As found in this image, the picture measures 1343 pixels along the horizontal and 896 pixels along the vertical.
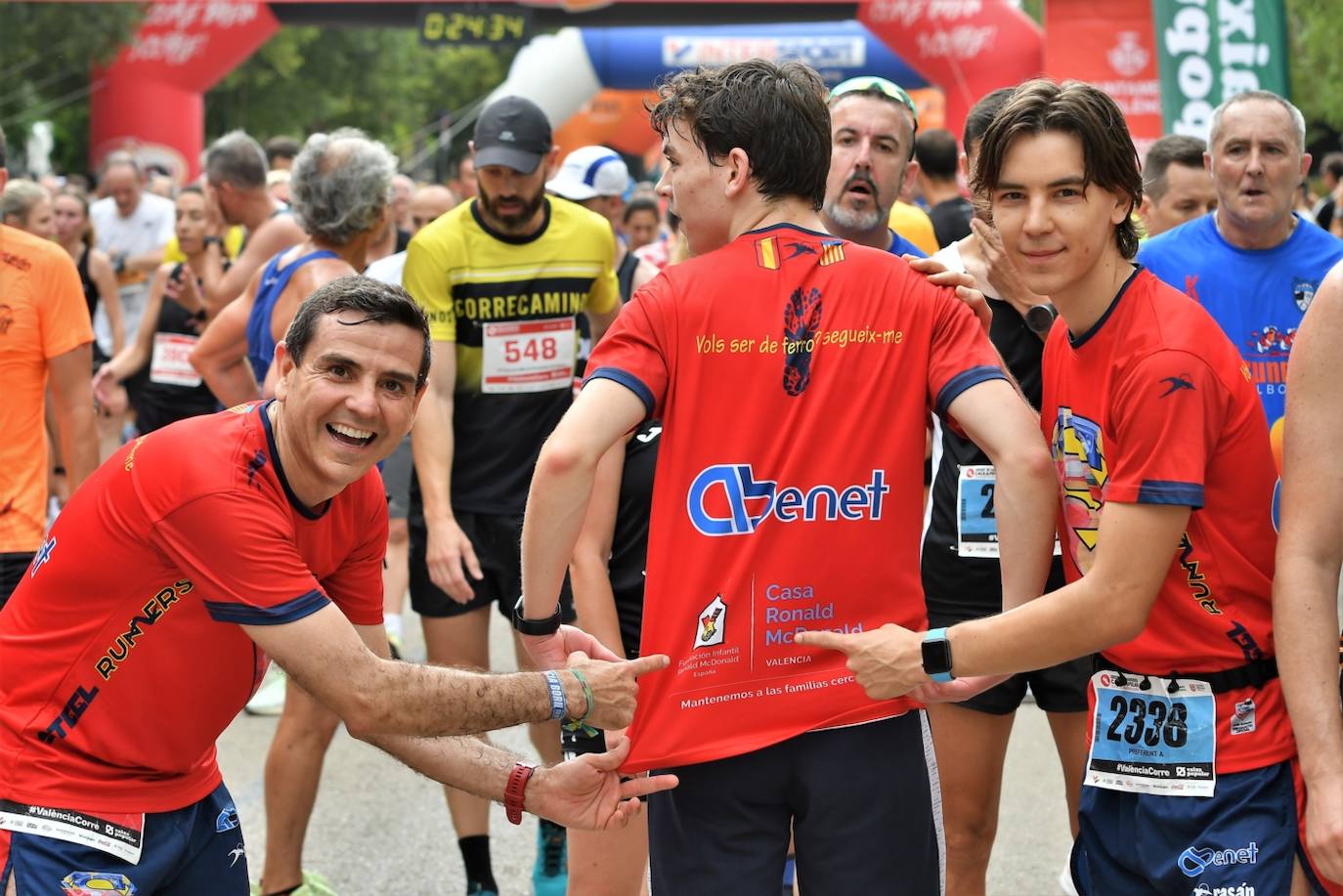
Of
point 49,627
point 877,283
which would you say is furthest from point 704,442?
point 49,627

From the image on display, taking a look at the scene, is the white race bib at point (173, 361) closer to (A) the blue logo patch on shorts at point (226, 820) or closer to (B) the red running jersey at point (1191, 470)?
(A) the blue logo patch on shorts at point (226, 820)

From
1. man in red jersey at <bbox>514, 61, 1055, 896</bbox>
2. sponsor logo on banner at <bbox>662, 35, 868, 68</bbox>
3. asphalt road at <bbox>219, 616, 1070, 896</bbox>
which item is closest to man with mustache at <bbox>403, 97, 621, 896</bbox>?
asphalt road at <bbox>219, 616, 1070, 896</bbox>

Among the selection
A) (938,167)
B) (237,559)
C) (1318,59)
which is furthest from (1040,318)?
(1318,59)

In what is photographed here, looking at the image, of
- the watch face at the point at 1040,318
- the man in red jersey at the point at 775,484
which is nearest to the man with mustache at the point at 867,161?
the watch face at the point at 1040,318

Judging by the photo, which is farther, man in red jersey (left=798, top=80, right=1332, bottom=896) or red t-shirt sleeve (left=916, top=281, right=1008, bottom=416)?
red t-shirt sleeve (left=916, top=281, right=1008, bottom=416)

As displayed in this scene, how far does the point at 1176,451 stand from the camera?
2.48 m

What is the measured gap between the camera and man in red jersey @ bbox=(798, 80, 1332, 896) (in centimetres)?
251

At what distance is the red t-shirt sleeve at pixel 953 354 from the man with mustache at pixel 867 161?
56.1 inches

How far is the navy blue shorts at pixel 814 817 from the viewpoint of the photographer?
2750 millimetres

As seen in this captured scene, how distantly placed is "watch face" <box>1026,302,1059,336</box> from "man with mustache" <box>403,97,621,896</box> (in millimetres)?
1648

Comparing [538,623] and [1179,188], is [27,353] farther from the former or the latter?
[1179,188]

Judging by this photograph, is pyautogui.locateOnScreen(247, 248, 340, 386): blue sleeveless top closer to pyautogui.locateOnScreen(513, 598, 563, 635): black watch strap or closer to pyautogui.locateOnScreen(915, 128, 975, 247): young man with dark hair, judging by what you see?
pyautogui.locateOnScreen(513, 598, 563, 635): black watch strap

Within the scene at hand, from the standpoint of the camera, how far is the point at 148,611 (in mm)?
2828

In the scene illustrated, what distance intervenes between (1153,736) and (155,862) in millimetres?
1765
